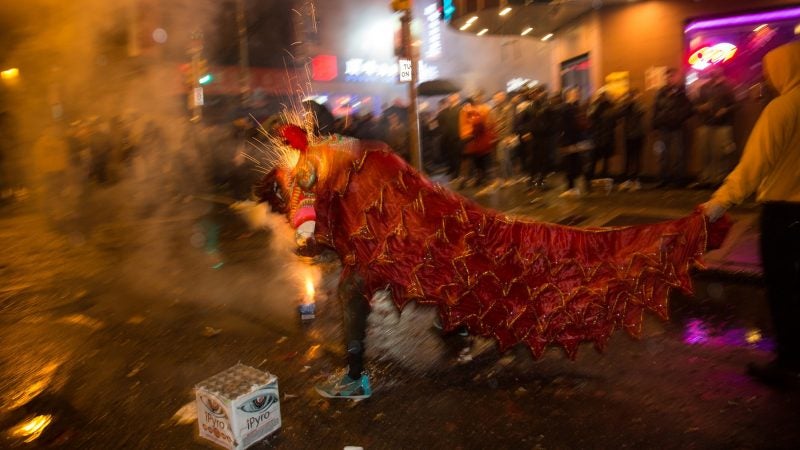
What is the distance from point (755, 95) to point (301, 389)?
356 inches

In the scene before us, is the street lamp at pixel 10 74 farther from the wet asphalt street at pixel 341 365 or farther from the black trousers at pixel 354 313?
the black trousers at pixel 354 313

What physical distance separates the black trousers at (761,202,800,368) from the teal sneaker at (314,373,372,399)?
2446 millimetres

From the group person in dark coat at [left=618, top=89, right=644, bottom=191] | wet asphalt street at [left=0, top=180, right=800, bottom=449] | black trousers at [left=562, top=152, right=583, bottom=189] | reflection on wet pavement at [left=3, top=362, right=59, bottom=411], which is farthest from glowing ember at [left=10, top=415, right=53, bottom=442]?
person in dark coat at [left=618, top=89, right=644, bottom=191]

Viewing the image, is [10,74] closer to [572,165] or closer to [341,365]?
[572,165]

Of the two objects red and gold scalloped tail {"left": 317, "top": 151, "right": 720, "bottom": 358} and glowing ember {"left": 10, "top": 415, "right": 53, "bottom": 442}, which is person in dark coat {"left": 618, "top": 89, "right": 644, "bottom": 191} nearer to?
red and gold scalloped tail {"left": 317, "top": 151, "right": 720, "bottom": 358}

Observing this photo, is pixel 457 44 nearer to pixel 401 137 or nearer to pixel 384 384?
pixel 401 137

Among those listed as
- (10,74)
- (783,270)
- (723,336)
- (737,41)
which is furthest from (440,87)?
(10,74)

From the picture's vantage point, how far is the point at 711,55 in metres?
10.5

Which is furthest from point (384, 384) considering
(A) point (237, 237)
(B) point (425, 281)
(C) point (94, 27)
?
(C) point (94, 27)

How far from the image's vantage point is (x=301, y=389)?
396 centimetres

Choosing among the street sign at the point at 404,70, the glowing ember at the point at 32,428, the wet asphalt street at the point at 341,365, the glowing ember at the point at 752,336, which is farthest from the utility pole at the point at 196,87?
the glowing ember at the point at 752,336

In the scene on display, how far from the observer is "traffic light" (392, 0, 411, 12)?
34.7 feet

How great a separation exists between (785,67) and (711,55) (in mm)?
7938

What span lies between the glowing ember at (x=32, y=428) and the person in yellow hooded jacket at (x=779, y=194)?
157 inches
